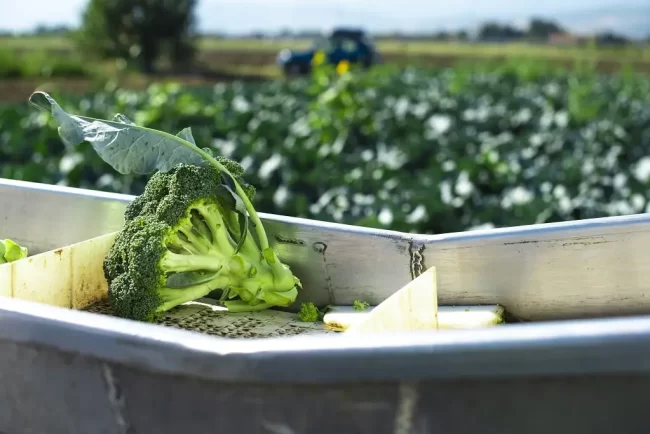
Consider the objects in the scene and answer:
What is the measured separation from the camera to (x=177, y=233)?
225 centimetres

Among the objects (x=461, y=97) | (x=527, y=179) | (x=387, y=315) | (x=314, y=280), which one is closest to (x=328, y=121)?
(x=527, y=179)

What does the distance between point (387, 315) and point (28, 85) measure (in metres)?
20.0

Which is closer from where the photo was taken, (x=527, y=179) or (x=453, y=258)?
(x=453, y=258)

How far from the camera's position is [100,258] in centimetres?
240

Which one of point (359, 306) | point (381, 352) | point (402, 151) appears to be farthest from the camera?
point (402, 151)

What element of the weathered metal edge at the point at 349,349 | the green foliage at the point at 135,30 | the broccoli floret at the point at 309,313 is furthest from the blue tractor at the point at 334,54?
the weathered metal edge at the point at 349,349

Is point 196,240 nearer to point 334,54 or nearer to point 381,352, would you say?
point 381,352

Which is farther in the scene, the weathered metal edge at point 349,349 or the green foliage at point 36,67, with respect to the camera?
the green foliage at point 36,67

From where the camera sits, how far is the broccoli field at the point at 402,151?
19.3 ft

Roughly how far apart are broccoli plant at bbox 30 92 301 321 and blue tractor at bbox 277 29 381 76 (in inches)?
1092

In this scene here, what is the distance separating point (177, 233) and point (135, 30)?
3353 centimetres

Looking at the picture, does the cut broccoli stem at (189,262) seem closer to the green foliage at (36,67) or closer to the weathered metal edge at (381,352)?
the weathered metal edge at (381,352)

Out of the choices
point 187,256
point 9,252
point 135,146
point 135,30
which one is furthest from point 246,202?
point 135,30

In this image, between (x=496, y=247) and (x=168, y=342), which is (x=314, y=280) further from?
(x=168, y=342)
